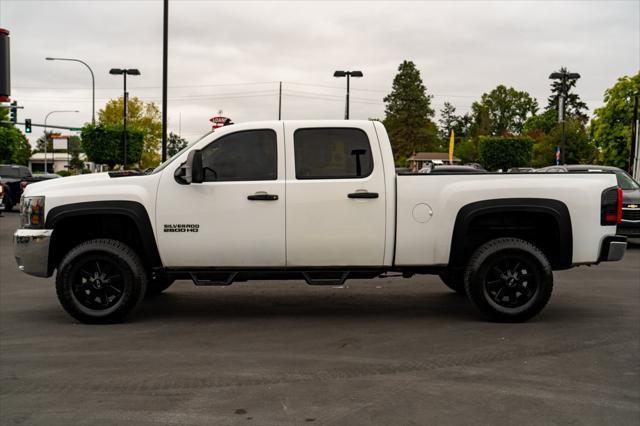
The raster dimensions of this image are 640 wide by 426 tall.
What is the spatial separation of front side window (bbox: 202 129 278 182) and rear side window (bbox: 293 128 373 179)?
0.94 ft

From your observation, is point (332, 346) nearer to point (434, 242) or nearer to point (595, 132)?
point (434, 242)

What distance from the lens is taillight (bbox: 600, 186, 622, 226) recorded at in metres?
7.86

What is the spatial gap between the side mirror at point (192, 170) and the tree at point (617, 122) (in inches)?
2642

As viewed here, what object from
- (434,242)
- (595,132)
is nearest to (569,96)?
(595,132)

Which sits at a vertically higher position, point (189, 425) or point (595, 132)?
point (595, 132)

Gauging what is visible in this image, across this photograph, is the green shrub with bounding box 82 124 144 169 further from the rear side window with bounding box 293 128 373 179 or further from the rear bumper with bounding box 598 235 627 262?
the rear bumper with bounding box 598 235 627 262

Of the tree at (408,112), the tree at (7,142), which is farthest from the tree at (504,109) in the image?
the tree at (7,142)

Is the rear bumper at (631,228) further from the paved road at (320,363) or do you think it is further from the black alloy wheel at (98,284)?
the black alloy wheel at (98,284)

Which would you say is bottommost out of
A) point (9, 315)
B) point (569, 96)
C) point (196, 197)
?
point (9, 315)

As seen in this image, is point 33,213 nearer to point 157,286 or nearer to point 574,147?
point 157,286

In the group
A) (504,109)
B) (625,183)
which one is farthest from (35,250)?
(504,109)

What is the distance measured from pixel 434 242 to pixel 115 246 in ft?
11.0

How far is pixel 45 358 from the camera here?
20.8 ft

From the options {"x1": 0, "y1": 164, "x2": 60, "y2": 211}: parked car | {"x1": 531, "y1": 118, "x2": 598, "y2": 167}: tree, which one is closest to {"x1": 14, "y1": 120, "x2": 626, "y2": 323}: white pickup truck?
{"x1": 0, "y1": 164, "x2": 60, "y2": 211}: parked car
